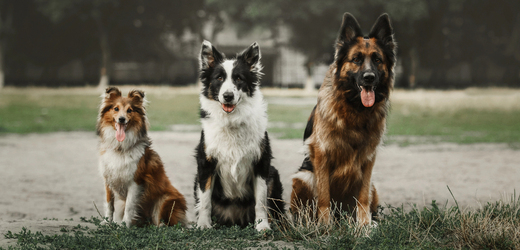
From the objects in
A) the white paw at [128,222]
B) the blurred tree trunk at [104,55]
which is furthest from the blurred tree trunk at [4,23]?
the white paw at [128,222]

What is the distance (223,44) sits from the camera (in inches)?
1865

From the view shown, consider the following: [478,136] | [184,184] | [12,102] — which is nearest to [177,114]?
[12,102]

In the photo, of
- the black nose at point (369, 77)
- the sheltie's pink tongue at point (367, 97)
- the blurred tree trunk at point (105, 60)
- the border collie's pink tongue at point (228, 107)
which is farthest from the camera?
the blurred tree trunk at point (105, 60)

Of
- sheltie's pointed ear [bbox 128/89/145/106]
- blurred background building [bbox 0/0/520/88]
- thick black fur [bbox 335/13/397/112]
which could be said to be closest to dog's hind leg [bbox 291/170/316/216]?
thick black fur [bbox 335/13/397/112]

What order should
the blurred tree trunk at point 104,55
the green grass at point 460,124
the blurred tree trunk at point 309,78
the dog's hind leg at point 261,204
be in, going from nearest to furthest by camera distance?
1. the dog's hind leg at point 261,204
2. the green grass at point 460,124
3. the blurred tree trunk at point 104,55
4. the blurred tree trunk at point 309,78

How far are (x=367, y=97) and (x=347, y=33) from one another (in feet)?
2.37

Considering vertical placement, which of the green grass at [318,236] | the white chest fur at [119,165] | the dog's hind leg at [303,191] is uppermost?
the white chest fur at [119,165]

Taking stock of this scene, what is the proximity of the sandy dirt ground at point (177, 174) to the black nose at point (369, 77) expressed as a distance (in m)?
0.87

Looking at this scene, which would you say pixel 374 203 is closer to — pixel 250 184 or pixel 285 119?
pixel 250 184

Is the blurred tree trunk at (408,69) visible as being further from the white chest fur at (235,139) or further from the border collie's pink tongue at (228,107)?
the border collie's pink tongue at (228,107)

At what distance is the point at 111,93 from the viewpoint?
530 centimetres

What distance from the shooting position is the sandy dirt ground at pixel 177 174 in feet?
23.4

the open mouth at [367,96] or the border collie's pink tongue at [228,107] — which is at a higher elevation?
the open mouth at [367,96]

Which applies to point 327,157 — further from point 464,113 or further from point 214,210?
point 464,113
